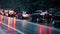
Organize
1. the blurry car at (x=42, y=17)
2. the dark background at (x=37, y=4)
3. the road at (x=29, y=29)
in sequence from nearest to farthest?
the road at (x=29, y=29) → the blurry car at (x=42, y=17) → the dark background at (x=37, y=4)

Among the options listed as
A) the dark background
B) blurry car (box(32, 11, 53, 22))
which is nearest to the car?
blurry car (box(32, 11, 53, 22))

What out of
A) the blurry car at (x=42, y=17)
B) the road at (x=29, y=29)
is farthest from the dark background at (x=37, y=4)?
the road at (x=29, y=29)

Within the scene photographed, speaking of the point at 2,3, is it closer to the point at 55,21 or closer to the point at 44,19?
the point at 44,19

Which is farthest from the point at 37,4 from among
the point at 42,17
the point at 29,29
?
the point at 29,29

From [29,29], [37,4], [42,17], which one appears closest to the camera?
[29,29]

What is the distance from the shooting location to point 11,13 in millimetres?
45531

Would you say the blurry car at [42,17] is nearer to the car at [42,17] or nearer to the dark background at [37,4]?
the car at [42,17]

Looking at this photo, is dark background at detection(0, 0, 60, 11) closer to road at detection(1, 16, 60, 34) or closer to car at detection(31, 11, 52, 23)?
car at detection(31, 11, 52, 23)

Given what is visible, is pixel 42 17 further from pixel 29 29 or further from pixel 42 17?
pixel 29 29

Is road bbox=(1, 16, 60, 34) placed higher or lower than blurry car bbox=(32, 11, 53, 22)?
lower

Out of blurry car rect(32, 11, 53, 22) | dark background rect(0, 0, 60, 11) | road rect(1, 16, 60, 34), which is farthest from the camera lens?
dark background rect(0, 0, 60, 11)

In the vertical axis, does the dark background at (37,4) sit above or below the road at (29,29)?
above

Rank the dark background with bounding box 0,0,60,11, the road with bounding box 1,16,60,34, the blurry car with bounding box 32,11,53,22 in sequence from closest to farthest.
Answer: the road with bounding box 1,16,60,34 → the blurry car with bounding box 32,11,53,22 → the dark background with bounding box 0,0,60,11

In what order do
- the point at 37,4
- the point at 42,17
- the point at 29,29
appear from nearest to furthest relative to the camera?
the point at 29,29 → the point at 42,17 → the point at 37,4
